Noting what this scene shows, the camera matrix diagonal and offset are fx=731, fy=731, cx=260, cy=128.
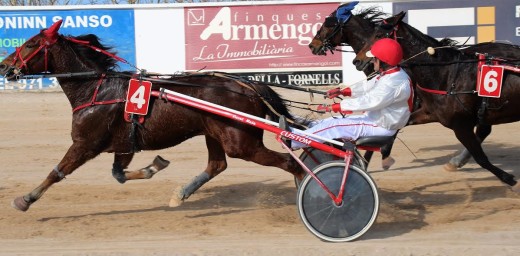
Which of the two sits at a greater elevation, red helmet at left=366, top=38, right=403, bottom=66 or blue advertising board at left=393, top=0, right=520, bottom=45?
blue advertising board at left=393, top=0, right=520, bottom=45

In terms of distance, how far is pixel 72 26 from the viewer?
14453 millimetres

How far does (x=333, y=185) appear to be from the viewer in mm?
5559

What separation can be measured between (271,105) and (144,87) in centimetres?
109

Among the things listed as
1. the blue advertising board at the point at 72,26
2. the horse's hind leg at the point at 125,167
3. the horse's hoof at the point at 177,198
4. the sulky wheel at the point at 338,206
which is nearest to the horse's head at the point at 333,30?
the horse's hind leg at the point at 125,167

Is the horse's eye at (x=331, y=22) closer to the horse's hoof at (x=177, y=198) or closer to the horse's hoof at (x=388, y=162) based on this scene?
the horse's hoof at (x=388, y=162)

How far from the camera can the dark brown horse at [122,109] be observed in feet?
20.2

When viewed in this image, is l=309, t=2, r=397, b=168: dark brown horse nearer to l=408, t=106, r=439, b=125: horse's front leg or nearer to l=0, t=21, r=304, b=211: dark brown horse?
l=408, t=106, r=439, b=125: horse's front leg

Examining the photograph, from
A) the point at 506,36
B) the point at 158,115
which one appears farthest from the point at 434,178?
the point at 506,36

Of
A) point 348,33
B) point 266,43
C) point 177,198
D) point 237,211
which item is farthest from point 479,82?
point 266,43

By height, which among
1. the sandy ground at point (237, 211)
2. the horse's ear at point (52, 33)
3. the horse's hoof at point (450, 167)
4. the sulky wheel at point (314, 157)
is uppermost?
the horse's ear at point (52, 33)

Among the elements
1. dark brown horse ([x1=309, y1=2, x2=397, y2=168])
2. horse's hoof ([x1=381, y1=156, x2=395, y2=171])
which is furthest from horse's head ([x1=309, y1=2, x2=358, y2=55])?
horse's hoof ([x1=381, y1=156, x2=395, y2=171])

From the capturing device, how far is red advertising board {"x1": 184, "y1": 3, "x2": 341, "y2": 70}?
1433 cm

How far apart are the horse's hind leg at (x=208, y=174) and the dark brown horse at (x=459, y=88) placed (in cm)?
174

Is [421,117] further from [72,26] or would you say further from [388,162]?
[72,26]
